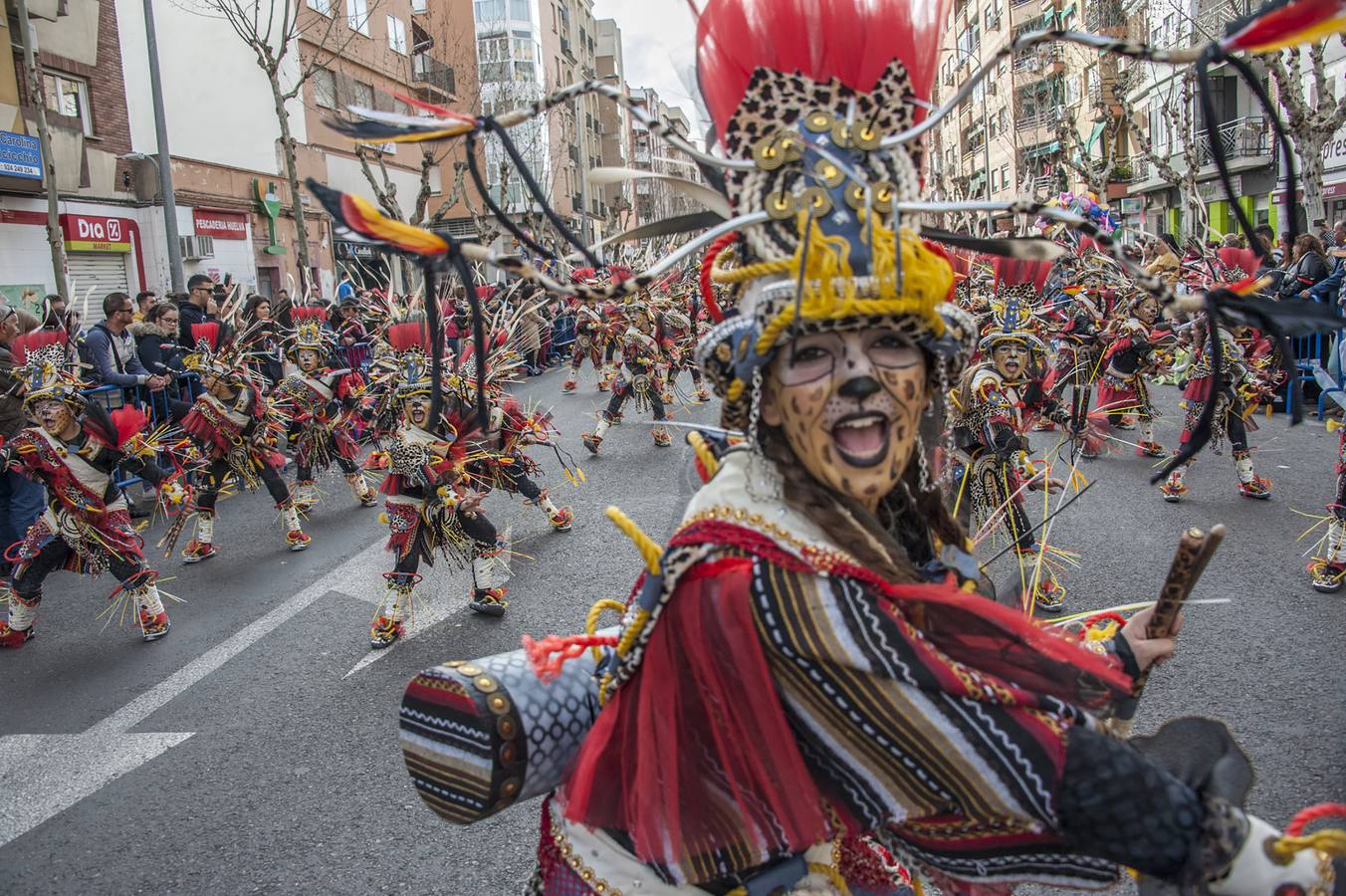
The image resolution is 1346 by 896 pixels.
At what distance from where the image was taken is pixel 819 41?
5.73ft

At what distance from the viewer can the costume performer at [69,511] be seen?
21.1 ft

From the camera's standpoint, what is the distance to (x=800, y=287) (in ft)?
4.94

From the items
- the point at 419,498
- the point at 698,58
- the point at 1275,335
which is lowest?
the point at 419,498

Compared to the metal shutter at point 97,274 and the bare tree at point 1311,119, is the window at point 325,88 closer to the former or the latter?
the metal shutter at point 97,274

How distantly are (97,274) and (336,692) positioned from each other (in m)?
18.2

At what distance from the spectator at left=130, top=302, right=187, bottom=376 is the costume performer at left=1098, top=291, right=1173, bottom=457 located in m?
9.16

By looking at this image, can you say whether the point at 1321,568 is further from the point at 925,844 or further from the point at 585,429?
the point at 585,429

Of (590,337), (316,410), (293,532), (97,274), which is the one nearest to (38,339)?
(293,532)

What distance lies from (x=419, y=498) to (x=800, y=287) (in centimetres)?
514

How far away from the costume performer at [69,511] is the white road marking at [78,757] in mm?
917

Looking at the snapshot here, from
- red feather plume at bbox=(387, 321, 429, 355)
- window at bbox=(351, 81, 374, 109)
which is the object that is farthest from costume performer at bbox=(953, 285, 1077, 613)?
window at bbox=(351, 81, 374, 109)

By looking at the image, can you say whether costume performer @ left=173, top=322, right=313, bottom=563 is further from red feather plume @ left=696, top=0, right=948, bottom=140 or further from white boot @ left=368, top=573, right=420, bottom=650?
red feather plume @ left=696, top=0, right=948, bottom=140

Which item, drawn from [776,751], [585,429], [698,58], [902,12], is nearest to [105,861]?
[776,751]

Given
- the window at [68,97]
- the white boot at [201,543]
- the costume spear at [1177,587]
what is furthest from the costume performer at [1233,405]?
the window at [68,97]
